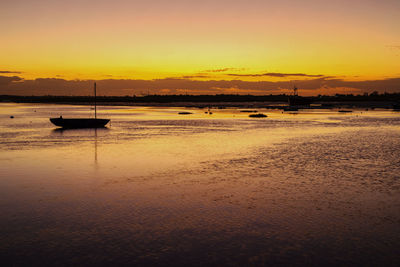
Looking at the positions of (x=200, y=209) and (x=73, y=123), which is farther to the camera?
(x=73, y=123)

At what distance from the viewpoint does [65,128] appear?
45125 mm

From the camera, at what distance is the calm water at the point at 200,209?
28.9 ft

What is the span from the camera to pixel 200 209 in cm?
1227

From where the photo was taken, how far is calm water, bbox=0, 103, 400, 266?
28.9 feet

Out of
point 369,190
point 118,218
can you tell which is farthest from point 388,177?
point 118,218

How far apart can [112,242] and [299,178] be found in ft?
33.6

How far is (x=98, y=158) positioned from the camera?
2273cm

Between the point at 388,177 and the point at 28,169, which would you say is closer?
the point at 388,177

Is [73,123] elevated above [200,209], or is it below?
above

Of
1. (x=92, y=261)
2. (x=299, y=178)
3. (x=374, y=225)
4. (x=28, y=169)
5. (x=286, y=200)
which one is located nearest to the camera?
(x=92, y=261)

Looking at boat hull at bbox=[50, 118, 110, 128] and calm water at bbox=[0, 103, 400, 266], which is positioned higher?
boat hull at bbox=[50, 118, 110, 128]

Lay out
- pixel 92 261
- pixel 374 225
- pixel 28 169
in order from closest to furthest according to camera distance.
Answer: pixel 92 261, pixel 374 225, pixel 28 169

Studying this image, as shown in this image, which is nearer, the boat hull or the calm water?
the calm water

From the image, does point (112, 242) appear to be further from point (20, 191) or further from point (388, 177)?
point (388, 177)
